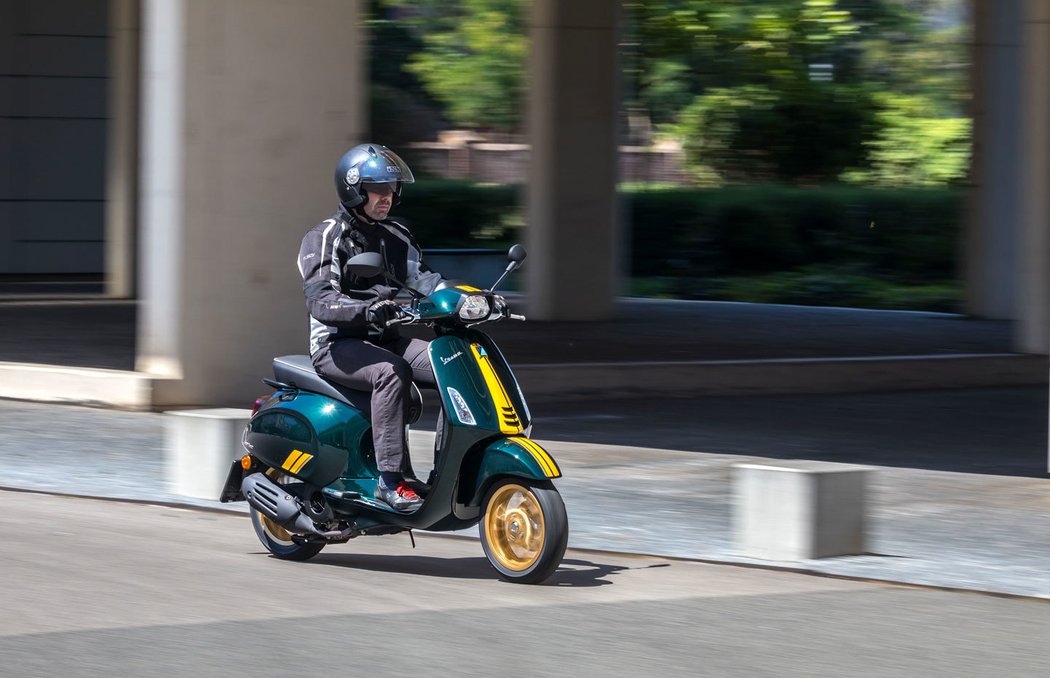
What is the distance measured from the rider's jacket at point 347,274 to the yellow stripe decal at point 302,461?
428mm

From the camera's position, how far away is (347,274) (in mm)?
7578

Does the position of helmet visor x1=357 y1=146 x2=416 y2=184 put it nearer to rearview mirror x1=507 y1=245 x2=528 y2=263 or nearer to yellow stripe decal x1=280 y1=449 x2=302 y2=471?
rearview mirror x1=507 y1=245 x2=528 y2=263

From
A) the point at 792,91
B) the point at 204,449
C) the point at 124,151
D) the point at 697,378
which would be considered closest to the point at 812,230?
the point at 792,91

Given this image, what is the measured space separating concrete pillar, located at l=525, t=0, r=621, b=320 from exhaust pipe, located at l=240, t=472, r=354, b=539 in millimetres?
13669

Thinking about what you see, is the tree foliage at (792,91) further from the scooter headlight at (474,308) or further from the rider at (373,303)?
the scooter headlight at (474,308)

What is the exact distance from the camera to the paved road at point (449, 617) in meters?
5.99

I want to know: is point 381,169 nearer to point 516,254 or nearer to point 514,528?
point 516,254

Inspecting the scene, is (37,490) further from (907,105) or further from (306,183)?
(907,105)

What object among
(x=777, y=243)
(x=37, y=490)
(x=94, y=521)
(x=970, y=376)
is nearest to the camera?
(x=94, y=521)

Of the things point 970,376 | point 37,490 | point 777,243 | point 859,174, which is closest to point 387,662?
point 37,490

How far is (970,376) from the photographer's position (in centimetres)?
1684

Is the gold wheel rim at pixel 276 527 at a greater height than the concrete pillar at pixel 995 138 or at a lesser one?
lesser

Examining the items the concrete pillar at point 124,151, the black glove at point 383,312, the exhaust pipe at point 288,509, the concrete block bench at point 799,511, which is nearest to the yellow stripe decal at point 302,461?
the exhaust pipe at point 288,509

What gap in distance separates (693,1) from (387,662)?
30.7m
